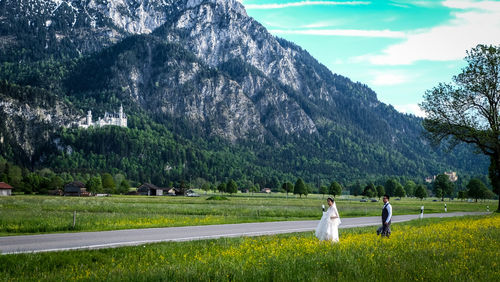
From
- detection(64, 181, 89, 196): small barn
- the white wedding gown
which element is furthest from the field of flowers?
detection(64, 181, 89, 196): small barn

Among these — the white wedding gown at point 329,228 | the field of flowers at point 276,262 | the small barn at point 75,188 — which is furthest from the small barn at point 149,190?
the white wedding gown at point 329,228

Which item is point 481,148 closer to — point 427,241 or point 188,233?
point 427,241

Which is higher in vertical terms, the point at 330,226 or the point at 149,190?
the point at 330,226

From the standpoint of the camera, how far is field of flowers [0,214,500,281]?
11344mm

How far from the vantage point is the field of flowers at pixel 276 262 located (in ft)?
37.2

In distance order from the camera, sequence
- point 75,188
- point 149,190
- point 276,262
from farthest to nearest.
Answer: point 149,190, point 75,188, point 276,262

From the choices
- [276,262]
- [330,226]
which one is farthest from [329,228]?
[276,262]

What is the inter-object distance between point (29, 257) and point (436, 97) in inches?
1659

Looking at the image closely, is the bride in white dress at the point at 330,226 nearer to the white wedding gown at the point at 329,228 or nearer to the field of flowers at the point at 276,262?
the white wedding gown at the point at 329,228

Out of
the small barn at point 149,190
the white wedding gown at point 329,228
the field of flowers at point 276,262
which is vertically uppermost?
the white wedding gown at point 329,228

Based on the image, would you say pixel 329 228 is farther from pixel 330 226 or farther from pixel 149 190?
pixel 149 190

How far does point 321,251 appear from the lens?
49.7ft

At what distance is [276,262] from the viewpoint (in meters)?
13.0

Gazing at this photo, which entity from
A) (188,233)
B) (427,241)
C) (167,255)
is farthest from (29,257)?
(427,241)
